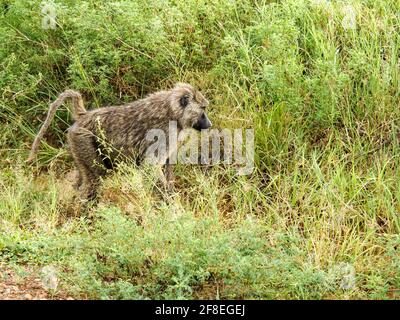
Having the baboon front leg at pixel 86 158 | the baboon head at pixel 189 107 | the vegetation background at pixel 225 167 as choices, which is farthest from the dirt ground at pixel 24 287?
the baboon head at pixel 189 107

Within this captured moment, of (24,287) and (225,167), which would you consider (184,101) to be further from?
(24,287)

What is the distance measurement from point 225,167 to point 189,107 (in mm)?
559

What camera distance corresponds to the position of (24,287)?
4832 millimetres

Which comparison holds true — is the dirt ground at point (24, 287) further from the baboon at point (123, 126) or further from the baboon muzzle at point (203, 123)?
the baboon muzzle at point (203, 123)

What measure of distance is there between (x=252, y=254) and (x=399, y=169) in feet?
5.09

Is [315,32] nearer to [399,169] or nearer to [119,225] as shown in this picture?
[399,169]

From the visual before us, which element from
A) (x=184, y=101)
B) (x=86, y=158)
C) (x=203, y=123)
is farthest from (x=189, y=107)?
(x=86, y=158)

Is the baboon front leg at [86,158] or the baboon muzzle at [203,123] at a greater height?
the baboon muzzle at [203,123]

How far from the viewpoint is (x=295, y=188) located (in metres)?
5.86

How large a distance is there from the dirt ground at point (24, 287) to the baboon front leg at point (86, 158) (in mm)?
1377

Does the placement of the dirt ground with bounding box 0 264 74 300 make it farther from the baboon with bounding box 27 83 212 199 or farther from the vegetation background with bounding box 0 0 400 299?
the baboon with bounding box 27 83 212 199

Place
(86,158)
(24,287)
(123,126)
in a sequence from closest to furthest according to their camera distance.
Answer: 1. (24,287)
2. (86,158)
3. (123,126)

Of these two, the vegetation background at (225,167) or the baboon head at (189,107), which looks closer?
the vegetation background at (225,167)

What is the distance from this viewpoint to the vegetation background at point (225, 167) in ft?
15.7
